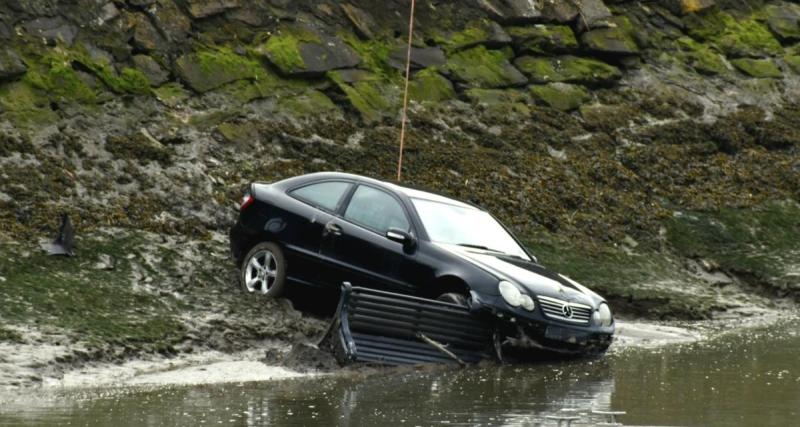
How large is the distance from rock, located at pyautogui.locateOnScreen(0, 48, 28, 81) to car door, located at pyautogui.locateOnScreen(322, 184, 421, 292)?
5.69 metres

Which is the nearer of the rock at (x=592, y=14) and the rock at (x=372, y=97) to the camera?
the rock at (x=372, y=97)

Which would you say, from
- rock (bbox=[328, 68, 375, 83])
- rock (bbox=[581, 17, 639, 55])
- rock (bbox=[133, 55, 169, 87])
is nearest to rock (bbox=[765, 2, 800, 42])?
rock (bbox=[581, 17, 639, 55])

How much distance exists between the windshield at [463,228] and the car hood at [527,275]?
202 mm

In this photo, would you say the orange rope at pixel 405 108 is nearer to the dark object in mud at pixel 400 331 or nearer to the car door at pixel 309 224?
the car door at pixel 309 224

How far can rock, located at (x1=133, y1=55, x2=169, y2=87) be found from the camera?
17.5m

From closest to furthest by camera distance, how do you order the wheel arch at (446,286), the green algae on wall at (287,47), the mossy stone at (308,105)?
the wheel arch at (446,286), the mossy stone at (308,105), the green algae on wall at (287,47)

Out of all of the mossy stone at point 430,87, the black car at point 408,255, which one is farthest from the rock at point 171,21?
the black car at point 408,255

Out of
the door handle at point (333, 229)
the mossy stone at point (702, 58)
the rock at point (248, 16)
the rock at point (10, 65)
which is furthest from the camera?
A: the mossy stone at point (702, 58)

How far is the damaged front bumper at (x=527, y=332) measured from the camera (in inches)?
435

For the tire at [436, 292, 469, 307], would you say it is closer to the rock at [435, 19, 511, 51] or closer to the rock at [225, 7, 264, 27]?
the rock at [225, 7, 264, 27]

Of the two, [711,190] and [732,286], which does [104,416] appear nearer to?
[732,286]

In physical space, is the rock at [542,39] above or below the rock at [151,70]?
below

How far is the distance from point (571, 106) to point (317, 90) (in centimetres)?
425

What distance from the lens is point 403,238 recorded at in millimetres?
11688
